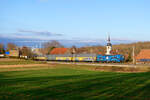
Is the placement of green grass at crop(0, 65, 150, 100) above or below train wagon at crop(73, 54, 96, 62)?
below

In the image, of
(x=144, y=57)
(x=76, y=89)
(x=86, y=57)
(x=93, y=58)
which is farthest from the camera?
(x=86, y=57)

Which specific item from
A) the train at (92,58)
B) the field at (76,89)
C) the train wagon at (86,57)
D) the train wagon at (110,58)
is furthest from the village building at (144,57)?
the field at (76,89)

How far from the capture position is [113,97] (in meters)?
15.6

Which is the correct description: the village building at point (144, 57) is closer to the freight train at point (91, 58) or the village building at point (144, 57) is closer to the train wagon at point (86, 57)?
the freight train at point (91, 58)

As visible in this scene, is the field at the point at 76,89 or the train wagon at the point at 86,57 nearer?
the field at the point at 76,89

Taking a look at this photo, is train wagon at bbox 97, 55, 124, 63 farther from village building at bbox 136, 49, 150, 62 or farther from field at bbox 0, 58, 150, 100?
field at bbox 0, 58, 150, 100

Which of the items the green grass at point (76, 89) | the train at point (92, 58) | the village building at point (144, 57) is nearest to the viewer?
the green grass at point (76, 89)

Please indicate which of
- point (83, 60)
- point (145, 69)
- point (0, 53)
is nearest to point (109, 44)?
point (83, 60)

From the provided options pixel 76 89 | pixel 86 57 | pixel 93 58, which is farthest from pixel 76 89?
pixel 86 57

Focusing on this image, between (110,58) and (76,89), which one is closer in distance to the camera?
(76,89)

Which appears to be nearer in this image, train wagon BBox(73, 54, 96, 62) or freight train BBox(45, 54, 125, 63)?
freight train BBox(45, 54, 125, 63)

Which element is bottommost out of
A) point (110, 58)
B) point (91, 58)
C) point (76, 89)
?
point (76, 89)

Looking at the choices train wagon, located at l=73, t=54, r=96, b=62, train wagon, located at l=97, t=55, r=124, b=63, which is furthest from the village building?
train wagon, located at l=73, t=54, r=96, b=62

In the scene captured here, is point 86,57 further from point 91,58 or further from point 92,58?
point 92,58
